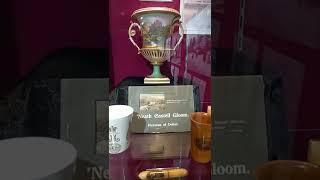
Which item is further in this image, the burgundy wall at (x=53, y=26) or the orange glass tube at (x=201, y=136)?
the orange glass tube at (x=201, y=136)

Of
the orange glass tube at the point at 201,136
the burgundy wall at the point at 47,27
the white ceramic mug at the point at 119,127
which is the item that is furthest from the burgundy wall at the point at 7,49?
the orange glass tube at the point at 201,136

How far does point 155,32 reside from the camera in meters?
0.59

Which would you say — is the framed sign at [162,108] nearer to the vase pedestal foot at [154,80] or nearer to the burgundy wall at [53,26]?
the vase pedestal foot at [154,80]

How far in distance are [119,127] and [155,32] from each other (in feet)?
0.59

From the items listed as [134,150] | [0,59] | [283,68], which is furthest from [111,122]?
[283,68]

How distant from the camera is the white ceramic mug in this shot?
1.90ft

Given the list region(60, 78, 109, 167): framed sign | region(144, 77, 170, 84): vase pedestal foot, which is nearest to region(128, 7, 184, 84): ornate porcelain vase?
region(144, 77, 170, 84): vase pedestal foot

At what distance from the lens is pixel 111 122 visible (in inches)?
22.6

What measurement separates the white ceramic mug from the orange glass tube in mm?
120

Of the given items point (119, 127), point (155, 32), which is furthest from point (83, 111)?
point (155, 32)

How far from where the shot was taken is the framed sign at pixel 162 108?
2.00 feet

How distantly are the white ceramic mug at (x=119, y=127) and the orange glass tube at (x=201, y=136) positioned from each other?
12 cm

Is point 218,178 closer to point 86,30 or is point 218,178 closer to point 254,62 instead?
point 254,62

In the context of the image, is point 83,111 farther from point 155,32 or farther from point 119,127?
point 155,32
